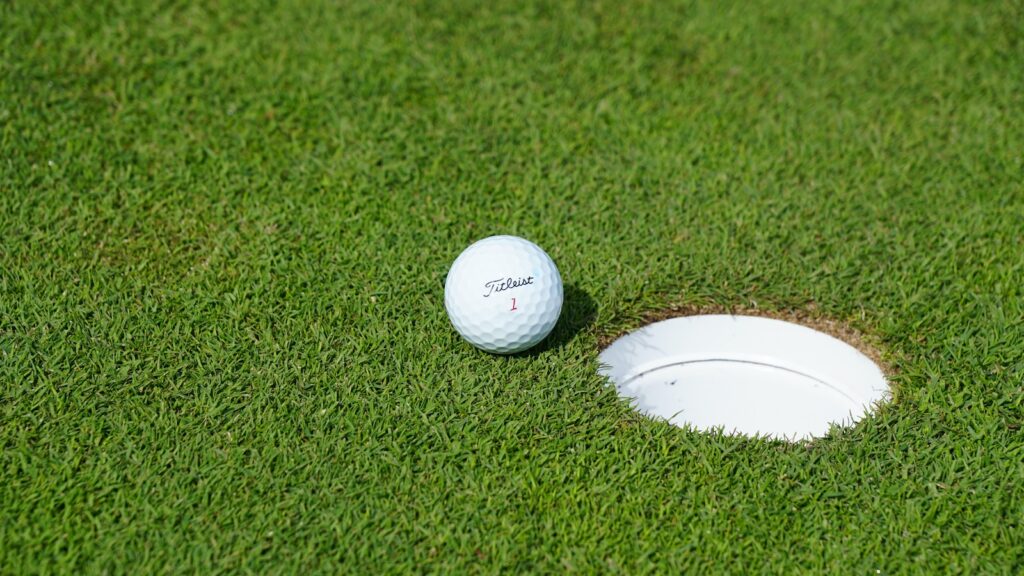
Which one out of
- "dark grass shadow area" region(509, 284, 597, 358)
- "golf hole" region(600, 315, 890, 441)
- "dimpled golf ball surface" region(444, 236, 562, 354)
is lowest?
"golf hole" region(600, 315, 890, 441)

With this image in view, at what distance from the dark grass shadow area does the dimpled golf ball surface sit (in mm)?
156

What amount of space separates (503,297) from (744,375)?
1317 mm

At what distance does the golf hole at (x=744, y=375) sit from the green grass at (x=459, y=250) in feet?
0.42

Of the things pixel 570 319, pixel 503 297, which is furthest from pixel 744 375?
pixel 503 297

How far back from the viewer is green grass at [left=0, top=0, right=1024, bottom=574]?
3080mm

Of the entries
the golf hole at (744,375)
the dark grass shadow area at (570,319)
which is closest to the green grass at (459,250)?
the dark grass shadow area at (570,319)

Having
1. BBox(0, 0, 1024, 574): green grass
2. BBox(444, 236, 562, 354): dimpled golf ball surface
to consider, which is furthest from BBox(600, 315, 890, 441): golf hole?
BBox(444, 236, 562, 354): dimpled golf ball surface

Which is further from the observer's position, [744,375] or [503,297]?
[744,375]

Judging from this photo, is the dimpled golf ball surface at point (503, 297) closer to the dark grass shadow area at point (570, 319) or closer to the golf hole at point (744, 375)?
the dark grass shadow area at point (570, 319)

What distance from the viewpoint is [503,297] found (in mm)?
3447

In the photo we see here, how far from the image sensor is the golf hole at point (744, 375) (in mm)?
3855

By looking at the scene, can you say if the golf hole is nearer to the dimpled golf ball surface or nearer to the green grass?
the green grass

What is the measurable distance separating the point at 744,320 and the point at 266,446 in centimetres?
211

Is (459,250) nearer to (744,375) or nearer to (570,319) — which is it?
(570,319)
